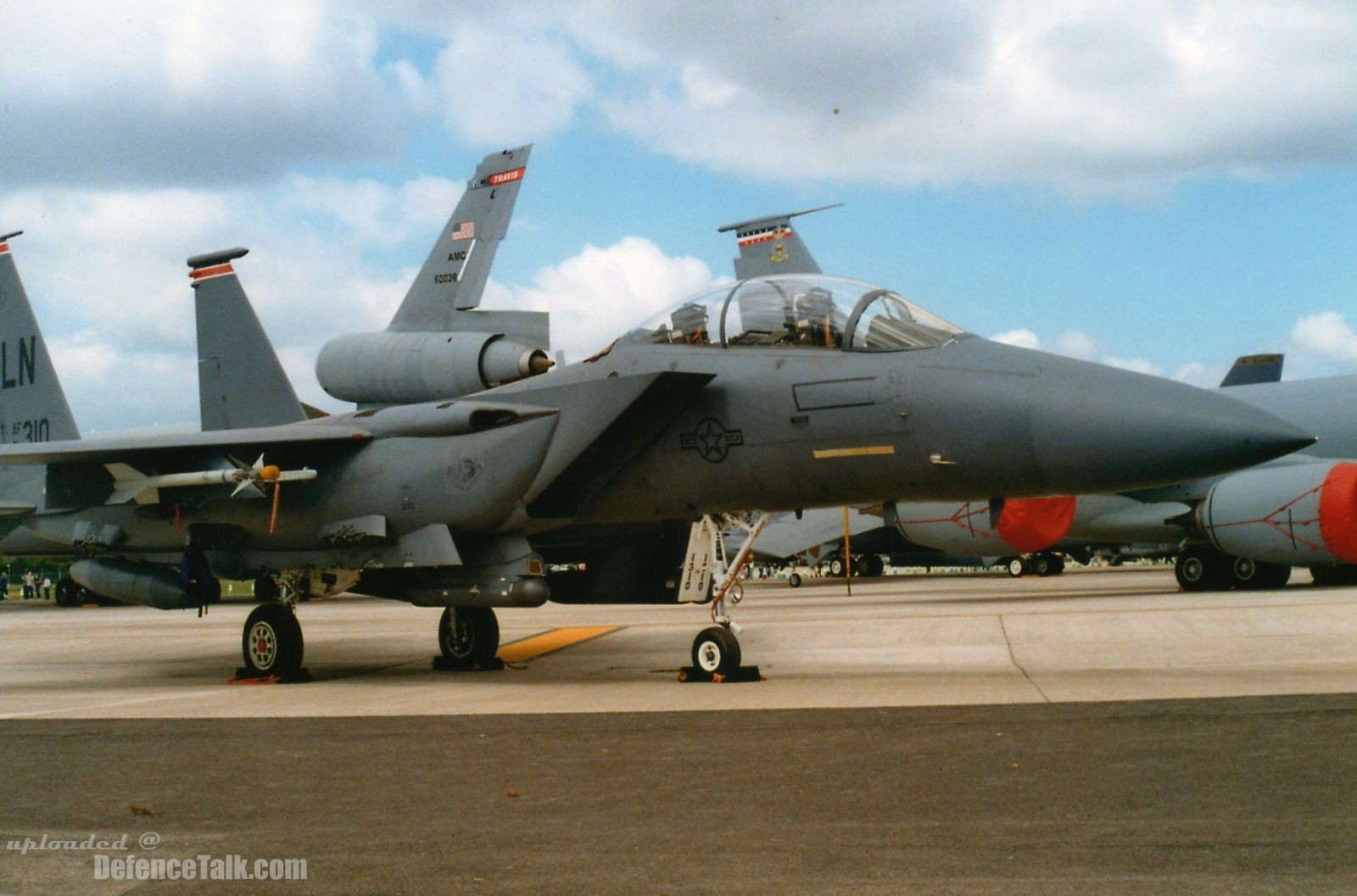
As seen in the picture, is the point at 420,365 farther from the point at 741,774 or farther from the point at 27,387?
A: the point at 741,774

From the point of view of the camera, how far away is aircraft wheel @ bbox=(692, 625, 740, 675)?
954cm

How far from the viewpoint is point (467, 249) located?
16344mm

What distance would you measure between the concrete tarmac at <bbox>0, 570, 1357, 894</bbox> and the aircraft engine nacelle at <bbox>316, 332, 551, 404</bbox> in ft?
9.54

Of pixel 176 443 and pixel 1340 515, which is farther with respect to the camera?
pixel 1340 515

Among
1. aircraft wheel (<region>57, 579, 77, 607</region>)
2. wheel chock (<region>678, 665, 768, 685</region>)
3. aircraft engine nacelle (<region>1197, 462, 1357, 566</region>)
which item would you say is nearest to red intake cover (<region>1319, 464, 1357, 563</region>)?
aircraft engine nacelle (<region>1197, 462, 1357, 566</region>)

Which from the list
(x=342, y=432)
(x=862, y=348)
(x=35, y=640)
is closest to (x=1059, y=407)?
(x=862, y=348)

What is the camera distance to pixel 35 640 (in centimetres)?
1823

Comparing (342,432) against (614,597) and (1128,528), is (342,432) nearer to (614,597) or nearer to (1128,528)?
(614,597)

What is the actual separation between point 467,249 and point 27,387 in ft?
18.5

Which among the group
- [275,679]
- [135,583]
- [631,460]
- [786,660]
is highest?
[631,460]

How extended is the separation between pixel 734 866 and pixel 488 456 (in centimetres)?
647

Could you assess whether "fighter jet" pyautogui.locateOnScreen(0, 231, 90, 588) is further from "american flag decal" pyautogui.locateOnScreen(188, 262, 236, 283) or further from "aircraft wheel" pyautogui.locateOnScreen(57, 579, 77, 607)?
"aircraft wheel" pyautogui.locateOnScreen(57, 579, 77, 607)

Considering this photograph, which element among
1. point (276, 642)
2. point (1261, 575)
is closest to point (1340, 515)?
point (1261, 575)
